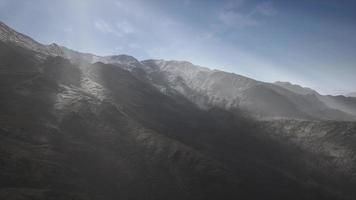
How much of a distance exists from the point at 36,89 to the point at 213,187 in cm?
8292

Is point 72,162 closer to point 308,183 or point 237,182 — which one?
point 237,182

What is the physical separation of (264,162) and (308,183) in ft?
88.0

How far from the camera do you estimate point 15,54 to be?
170125 millimetres

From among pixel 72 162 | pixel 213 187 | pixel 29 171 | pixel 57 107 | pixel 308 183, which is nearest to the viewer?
pixel 29 171

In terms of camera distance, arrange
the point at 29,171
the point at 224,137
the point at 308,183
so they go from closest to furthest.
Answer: the point at 29,171 < the point at 308,183 < the point at 224,137

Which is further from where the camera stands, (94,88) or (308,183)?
(94,88)

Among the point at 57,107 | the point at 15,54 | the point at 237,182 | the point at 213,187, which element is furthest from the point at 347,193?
the point at 15,54

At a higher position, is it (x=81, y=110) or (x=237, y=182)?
(x=81, y=110)

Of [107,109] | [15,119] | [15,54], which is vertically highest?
[15,54]

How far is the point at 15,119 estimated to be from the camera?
109125 millimetres

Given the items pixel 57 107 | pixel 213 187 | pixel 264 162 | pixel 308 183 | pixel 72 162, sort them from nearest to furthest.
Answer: pixel 72 162 → pixel 213 187 → pixel 57 107 → pixel 308 183 → pixel 264 162

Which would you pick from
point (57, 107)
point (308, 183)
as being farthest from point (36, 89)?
point (308, 183)

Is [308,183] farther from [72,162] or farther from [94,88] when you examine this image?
[94,88]

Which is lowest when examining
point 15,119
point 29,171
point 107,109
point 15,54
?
point 29,171
